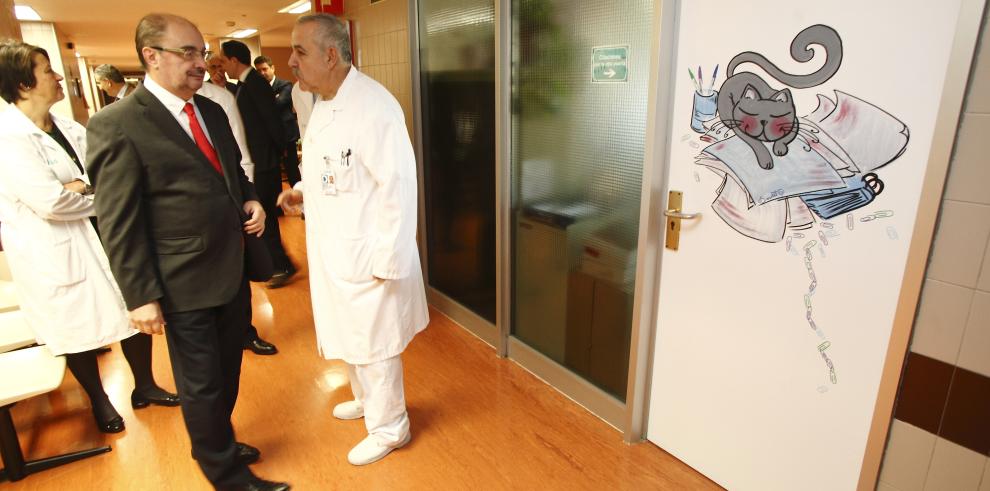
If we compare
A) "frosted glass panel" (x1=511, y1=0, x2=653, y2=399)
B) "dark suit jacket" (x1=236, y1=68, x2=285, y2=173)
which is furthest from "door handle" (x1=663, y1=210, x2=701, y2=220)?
"dark suit jacket" (x1=236, y1=68, x2=285, y2=173)

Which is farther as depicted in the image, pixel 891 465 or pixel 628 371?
pixel 628 371

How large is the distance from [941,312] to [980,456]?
37 centimetres

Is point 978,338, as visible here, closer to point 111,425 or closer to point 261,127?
point 111,425

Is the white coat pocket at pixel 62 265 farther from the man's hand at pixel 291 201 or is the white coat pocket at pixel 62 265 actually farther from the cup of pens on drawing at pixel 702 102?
the cup of pens on drawing at pixel 702 102

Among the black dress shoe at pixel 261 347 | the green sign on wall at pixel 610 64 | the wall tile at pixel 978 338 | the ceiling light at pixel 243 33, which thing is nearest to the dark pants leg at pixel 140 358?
the black dress shoe at pixel 261 347

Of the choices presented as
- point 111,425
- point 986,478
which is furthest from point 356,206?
point 986,478

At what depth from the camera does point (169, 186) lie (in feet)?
5.32

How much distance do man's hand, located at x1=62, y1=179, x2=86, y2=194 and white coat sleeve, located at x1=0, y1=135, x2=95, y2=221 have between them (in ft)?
0.25

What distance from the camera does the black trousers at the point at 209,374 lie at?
174cm

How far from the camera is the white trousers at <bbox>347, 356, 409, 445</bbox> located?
206cm

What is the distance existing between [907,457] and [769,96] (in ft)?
3.61

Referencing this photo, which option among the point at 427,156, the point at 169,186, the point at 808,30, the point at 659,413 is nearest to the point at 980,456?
the point at 659,413

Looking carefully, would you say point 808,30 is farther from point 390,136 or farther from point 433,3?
point 433,3

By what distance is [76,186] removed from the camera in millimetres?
2119
